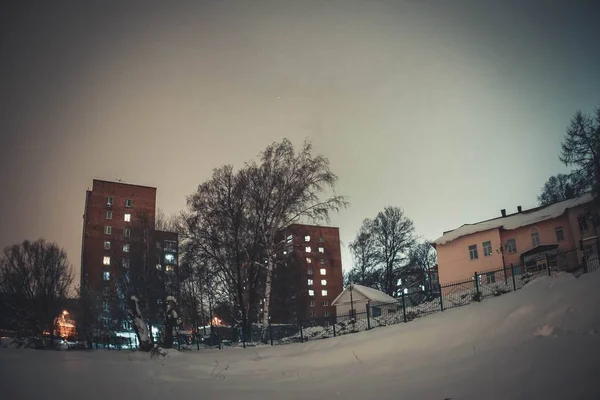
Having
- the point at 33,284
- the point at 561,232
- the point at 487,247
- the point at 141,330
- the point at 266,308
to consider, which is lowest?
the point at 141,330

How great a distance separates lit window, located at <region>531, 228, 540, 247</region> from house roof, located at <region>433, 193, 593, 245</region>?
0.96m

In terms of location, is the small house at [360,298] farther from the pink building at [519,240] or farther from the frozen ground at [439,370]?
the frozen ground at [439,370]

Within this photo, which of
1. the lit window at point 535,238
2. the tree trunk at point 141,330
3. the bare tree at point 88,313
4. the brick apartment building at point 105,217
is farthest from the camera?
the brick apartment building at point 105,217

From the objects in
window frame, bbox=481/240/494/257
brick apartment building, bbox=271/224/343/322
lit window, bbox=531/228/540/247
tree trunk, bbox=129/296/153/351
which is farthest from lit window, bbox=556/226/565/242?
tree trunk, bbox=129/296/153/351

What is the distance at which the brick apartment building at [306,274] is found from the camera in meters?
27.4

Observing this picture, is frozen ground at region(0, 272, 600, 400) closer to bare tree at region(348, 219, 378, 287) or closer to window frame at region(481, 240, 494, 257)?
window frame at region(481, 240, 494, 257)

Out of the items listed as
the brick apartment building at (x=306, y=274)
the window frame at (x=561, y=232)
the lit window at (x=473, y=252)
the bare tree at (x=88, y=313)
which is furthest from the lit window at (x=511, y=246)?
the bare tree at (x=88, y=313)

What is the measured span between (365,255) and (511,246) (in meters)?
18.7

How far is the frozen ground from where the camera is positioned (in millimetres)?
6473

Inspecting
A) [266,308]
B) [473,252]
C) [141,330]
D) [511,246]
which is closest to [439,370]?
[141,330]

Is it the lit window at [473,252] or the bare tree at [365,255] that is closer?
the lit window at [473,252]

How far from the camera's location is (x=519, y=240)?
112 ft

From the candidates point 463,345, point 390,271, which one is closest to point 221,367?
point 463,345

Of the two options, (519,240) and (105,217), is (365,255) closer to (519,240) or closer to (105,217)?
(519,240)
